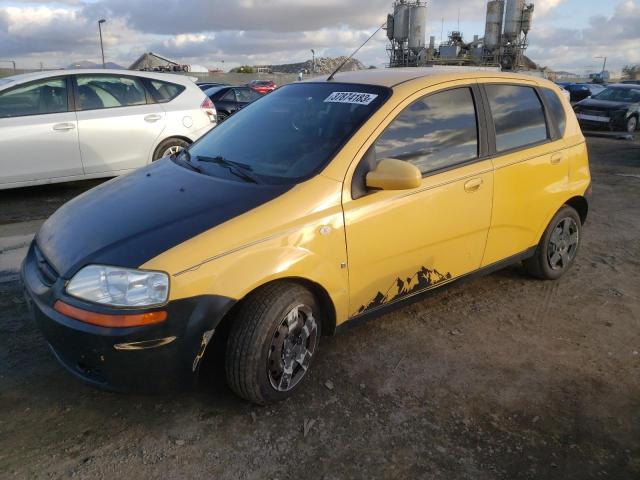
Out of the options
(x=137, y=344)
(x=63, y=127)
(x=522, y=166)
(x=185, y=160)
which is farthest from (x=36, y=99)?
(x=522, y=166)

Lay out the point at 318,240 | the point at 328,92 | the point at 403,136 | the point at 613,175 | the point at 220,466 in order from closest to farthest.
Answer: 1. the point at 220,466
2. the point at 318,240
3. the point at 403,136
4. the point at 328,92
5. the point at 613,175

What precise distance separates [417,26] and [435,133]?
203 ft

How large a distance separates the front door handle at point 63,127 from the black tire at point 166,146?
1.06m

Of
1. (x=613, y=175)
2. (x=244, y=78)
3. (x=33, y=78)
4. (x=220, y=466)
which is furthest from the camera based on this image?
(x=244, y=78)

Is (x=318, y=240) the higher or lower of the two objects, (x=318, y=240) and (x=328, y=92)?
the lower

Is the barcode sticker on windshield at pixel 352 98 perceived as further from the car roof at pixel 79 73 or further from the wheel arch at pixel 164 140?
the car roof at pixel 79 73

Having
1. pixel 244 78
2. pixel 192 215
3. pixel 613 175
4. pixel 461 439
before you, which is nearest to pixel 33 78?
pixel 192 215

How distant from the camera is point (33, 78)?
6367 millimetres

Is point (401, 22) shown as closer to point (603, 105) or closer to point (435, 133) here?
point (603, 105)

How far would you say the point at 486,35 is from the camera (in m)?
61.1

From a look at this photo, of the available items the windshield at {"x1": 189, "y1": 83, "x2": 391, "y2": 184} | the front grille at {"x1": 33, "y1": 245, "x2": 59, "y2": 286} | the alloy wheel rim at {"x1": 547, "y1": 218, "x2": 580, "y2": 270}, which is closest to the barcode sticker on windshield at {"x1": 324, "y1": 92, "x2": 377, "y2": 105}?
the windshield at {"x1": 189, "y1": 83, "x2": 391, "y2": 184}

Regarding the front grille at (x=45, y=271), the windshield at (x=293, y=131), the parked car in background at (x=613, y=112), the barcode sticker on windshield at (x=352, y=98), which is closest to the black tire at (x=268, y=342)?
the windshield at (x=293, y=131)

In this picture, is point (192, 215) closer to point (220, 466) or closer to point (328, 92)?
point (220, 466)

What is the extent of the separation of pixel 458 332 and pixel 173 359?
78.3 inches
